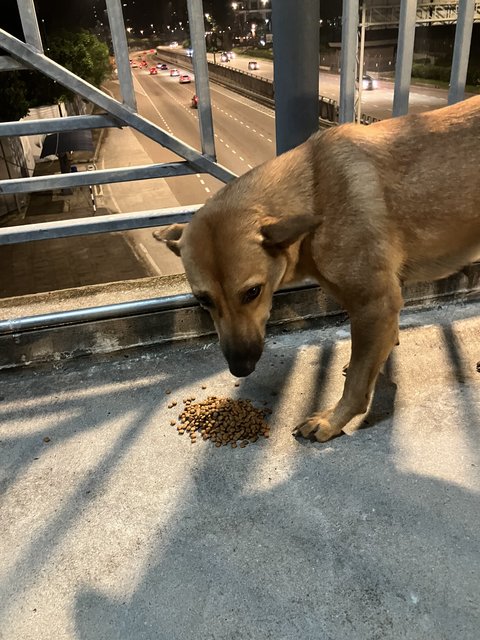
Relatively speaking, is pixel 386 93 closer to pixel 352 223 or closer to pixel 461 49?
pixel 461 49

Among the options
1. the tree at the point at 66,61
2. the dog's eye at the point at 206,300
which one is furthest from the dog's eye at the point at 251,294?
the tree at the point at 66,61

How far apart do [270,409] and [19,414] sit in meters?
1.67

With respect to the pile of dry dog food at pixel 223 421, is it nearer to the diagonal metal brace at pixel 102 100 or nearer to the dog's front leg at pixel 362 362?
the dog's front leg at pixel 362 362

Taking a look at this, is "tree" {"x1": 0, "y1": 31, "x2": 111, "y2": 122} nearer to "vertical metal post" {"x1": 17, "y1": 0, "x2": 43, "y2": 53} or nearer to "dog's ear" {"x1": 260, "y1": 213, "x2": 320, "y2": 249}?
"vertical metal post" {"x1": 17, "y1": 0, "x2": 43, "y2": 53}

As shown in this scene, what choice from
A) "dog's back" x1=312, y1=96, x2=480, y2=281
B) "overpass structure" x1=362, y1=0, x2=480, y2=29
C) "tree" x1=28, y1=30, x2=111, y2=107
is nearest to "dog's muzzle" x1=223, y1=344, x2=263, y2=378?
"dog's back" x1=312, y1=96, x2=480, y2=281

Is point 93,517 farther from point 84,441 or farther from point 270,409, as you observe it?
point 270,409

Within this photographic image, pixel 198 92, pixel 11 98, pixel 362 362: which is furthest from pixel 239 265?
pixel 11 98

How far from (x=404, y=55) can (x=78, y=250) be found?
19291 mm

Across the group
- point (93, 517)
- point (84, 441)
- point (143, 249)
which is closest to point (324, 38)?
point (84, 441)

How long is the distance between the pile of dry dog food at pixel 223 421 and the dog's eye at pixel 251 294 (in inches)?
34.3

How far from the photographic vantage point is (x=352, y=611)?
202 cm

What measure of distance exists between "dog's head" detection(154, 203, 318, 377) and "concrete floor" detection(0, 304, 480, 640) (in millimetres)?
739

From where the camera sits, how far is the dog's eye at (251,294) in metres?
2.53

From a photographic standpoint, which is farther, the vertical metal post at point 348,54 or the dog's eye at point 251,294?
the vertical metal post at point 348,54
